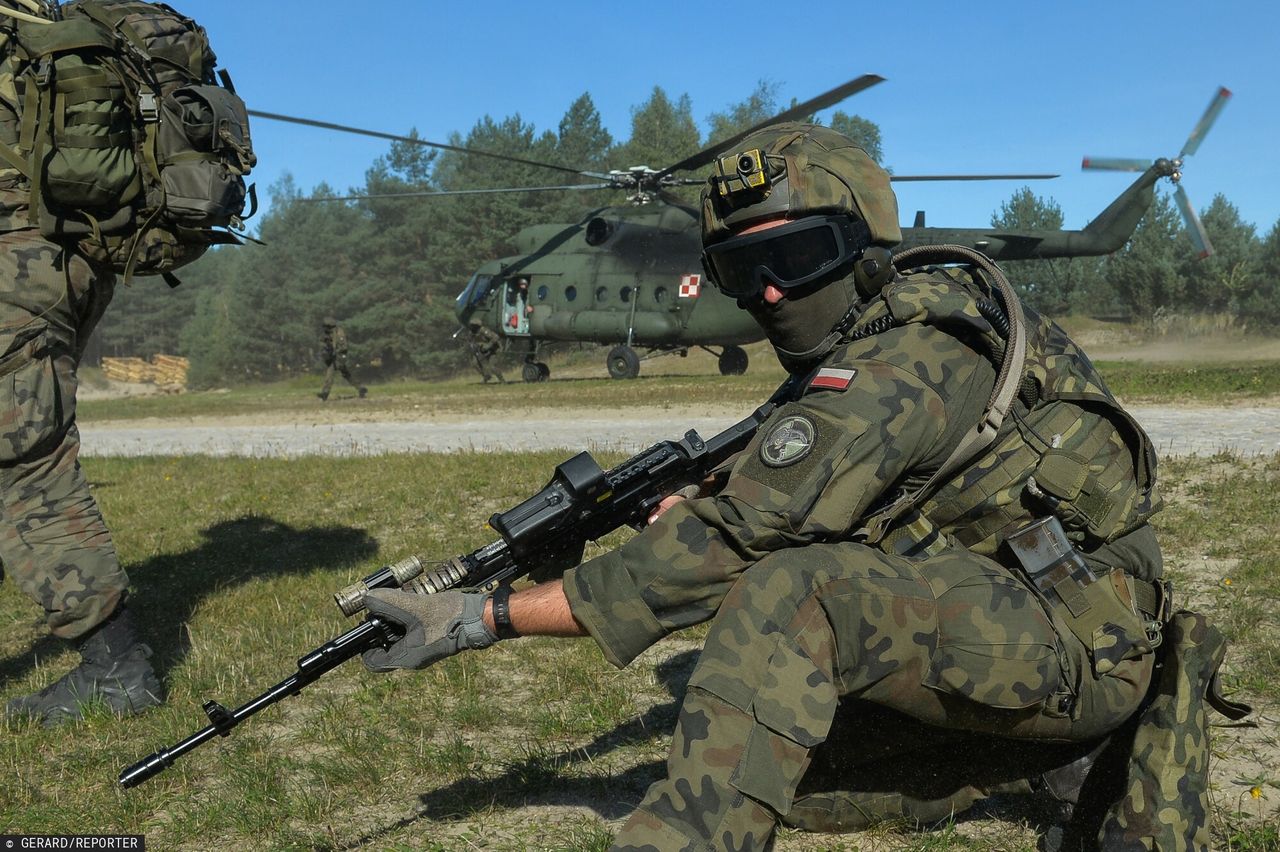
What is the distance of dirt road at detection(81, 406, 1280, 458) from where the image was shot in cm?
923

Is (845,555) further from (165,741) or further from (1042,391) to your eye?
(165,741)

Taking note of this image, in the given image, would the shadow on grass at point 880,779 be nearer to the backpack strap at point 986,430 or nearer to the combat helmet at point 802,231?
the backpack strap at point 986,430

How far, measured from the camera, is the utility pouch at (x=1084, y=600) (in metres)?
2.85

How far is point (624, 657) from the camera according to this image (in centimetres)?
272

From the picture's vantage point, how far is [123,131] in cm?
433

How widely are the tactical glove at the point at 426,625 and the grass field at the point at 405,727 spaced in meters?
0.73

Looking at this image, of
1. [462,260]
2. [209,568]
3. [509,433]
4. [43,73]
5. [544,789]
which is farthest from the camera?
[462,260]

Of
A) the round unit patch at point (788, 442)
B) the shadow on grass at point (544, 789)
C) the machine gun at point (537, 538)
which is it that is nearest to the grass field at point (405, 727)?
the shadow on grass at point (544, 789)

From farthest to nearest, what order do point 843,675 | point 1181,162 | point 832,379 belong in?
point 1181,162 → point 832,379 → point 843,675

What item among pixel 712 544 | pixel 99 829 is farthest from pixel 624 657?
pixel 99 829

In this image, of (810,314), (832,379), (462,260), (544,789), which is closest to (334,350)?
(544,789)

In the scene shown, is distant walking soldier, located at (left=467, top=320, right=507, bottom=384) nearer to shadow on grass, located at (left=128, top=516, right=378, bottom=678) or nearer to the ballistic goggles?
shadow on grass, located at (left=128, top=516, right=378, bottom=678)

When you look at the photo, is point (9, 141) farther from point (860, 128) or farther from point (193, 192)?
point (860, 128)

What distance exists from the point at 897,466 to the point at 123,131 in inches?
138
